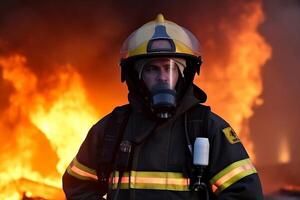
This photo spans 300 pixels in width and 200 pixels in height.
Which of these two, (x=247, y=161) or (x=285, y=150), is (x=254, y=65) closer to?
(x=285, y=150)

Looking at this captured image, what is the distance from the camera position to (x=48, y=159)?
935 centimetres

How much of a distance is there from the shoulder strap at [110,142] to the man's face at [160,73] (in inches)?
7.5

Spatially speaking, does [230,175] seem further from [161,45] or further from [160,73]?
[161,45]

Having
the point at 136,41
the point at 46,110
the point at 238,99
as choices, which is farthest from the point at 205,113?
the point at 238,99

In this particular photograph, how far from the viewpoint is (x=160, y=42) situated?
2555 millimetres

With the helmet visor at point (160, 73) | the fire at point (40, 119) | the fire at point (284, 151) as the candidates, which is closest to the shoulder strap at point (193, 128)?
the helmet visor at point (160, 73)

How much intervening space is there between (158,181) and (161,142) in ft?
0.58

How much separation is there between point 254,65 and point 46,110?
4.84 m

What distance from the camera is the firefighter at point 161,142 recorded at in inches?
88.9

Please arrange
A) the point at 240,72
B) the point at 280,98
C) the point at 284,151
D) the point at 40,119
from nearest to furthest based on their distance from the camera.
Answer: the point at 40,119 → the point at 240,72 → the point at 284,151 → the point at 280,98

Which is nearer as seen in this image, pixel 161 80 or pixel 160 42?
pixel 161 80

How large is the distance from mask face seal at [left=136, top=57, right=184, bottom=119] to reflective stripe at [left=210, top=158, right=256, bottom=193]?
0.35m

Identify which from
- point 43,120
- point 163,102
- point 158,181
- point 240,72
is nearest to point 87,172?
point 158,181

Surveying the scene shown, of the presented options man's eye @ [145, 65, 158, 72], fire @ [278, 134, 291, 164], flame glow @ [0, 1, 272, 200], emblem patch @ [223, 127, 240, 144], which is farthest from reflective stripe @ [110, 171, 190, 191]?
fire @ [278, 134, 291, 164]
